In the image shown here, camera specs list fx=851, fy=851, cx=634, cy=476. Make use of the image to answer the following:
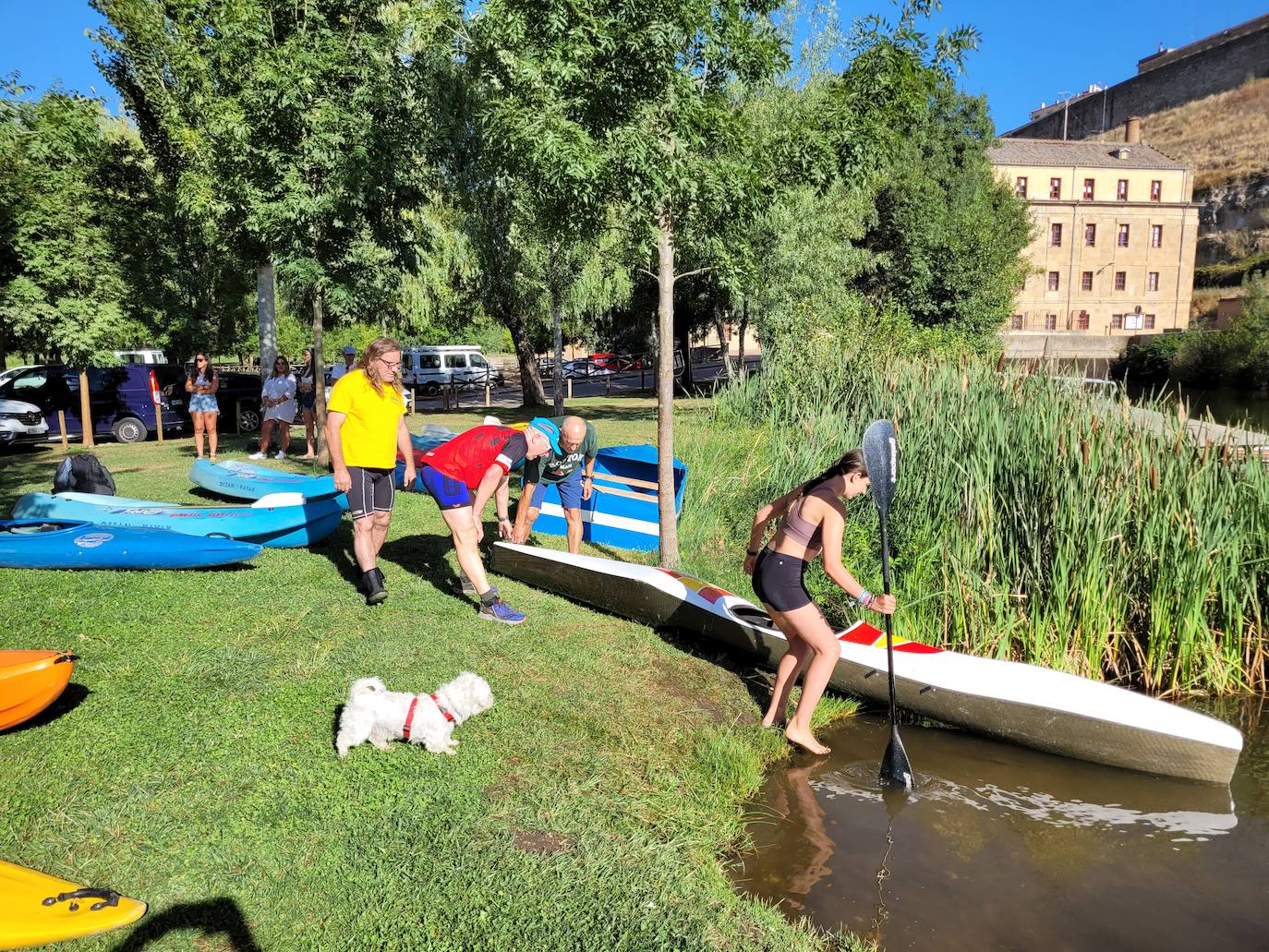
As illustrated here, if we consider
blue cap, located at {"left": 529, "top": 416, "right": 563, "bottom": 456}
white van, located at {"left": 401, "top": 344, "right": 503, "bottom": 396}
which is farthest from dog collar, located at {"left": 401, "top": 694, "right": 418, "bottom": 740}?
white van, located at {"left": 401, "top": 344, "right": 503, "bottom": 396}

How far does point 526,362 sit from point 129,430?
10159mm

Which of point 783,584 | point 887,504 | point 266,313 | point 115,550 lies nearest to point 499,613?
point 783,584

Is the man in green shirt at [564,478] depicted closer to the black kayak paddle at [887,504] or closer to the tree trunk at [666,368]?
the tree trunk at [666,368]

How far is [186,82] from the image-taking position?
12.8 meters

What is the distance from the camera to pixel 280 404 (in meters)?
13.9

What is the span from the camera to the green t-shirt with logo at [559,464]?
25.5ft

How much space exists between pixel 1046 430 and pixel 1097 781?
118 inches

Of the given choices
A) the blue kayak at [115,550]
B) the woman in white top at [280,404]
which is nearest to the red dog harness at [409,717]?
the blue kayak at [115,550]

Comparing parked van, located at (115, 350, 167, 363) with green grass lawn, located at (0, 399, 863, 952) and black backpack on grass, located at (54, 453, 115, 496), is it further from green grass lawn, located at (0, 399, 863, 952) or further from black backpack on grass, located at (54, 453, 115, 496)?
green grass lawn, located at (0, 399, 863, 952)

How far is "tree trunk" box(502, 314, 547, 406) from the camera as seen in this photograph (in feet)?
76.9

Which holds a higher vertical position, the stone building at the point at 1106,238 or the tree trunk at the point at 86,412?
the stone building at the point at 1106,238

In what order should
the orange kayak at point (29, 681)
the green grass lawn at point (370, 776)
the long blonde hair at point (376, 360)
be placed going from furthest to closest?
the long blonde hair at point (376, 360) → the orange kayak at point (29, 681) → the green grass lawn at point (370, 776)

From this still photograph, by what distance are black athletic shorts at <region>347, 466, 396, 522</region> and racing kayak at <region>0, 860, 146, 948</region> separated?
11.1 feet

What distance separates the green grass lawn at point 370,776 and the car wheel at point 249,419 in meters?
14.1
